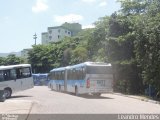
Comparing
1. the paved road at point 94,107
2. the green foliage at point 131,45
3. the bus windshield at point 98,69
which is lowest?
the paved road at point 94,107

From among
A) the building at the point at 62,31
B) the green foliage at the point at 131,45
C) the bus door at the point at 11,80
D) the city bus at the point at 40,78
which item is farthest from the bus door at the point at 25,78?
the building at the point at 62,31

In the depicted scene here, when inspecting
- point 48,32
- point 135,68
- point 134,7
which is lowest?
point 135,68

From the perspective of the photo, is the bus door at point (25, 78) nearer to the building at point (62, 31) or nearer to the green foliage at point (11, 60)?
the green foliage at point (11, 60)

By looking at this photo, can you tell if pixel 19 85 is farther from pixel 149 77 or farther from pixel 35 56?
pixel 35 56

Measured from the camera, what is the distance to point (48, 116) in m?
16.5

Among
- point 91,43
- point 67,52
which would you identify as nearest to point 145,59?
point 91,43

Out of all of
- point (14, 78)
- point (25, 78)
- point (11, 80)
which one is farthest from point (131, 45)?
point (11, 80)

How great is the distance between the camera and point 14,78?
1264 inches

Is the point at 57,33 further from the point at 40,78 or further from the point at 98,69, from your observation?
the point at 98,69

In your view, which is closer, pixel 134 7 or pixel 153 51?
pixel 153 51

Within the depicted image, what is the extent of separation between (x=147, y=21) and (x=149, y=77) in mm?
4170

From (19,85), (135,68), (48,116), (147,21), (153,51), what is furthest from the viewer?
(135,68)

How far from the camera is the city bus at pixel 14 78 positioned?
104 ft

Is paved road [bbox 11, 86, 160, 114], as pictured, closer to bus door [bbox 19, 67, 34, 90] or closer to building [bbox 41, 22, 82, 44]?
Answer: bus door [bbox 19, 67, 34, 90]
